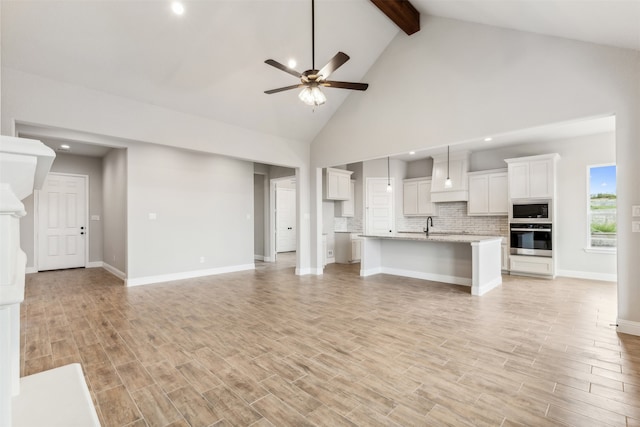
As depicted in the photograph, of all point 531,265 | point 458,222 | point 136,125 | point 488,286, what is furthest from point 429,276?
point 136,125

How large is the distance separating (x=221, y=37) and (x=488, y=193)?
20.7ft

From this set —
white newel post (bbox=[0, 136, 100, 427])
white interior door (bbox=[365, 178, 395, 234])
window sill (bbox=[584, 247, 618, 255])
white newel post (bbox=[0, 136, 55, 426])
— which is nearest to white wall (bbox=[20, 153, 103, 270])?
white interior door (bbox=[365, 178, 395, 234])

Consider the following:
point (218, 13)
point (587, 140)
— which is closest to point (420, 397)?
point (218, 13)

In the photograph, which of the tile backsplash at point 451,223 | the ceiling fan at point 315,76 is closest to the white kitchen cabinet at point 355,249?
the tile backsplash at point 451,223

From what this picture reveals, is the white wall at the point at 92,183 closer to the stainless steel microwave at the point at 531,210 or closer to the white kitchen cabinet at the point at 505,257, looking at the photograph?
the white kitchen cabinet at the point at 505,257

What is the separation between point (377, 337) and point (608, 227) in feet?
19.1

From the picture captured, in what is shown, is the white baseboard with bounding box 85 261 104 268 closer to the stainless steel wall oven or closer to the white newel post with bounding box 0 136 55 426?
the white newel post with bounding box 0 136 55 426

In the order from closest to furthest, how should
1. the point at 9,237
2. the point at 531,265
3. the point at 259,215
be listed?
the point at 9,237
the point at 531,265
the point at 259,215

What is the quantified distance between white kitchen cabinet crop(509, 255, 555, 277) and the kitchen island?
1.17m

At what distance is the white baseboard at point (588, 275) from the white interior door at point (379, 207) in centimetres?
380

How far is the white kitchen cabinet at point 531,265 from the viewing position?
5.95m

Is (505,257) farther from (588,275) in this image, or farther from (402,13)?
(402,13)

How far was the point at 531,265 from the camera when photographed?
20.2 feet

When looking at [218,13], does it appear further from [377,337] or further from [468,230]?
[468,230]
